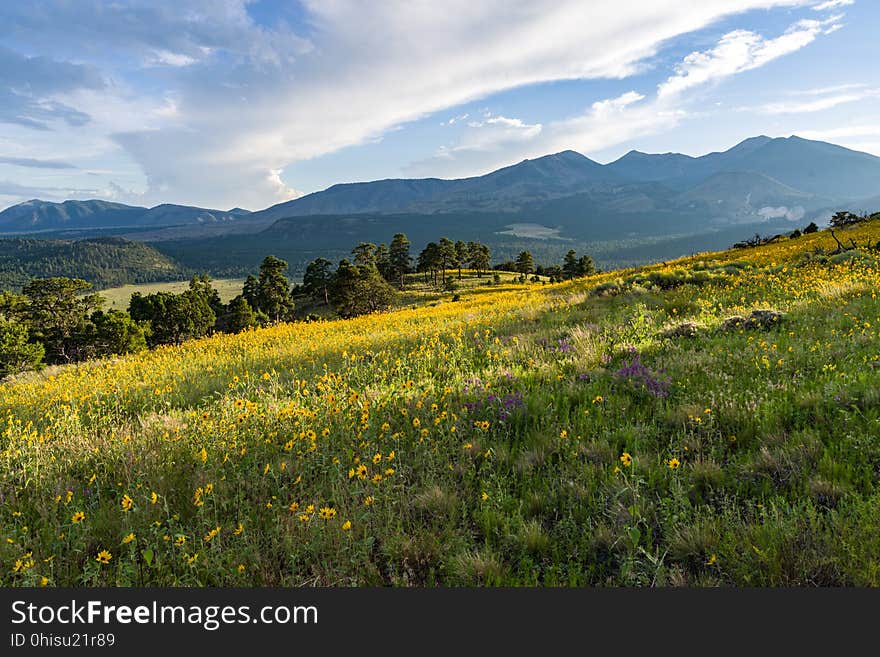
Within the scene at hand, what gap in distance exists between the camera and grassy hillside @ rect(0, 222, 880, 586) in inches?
118

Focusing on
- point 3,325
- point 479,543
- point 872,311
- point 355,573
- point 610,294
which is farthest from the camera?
point 3,325

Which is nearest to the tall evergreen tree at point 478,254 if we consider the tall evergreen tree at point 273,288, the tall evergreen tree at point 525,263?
the tall evergreen tree at point 525,263

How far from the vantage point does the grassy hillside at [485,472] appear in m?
2.99

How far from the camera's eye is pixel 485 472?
13.8 ft

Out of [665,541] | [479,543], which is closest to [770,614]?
[665,541]

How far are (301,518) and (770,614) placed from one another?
3257 mm

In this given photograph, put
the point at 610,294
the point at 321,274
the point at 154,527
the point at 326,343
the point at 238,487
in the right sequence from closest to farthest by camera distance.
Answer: the point at 154,527 < the point at 238,487 < the point at 326,343 < the point at 610,294 < the point at 321,274

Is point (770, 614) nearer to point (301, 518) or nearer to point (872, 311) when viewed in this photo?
point (301, 518)

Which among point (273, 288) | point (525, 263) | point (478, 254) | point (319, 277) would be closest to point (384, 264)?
point (319, 277)

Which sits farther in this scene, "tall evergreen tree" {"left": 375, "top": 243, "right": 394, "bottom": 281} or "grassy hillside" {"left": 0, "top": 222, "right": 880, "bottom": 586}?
"tall evergreen tree" {"left": 375, "top": 243, "right": 394, "bottom": 281}

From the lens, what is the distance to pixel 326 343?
37.2ft

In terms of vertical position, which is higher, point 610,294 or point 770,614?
point 610,294

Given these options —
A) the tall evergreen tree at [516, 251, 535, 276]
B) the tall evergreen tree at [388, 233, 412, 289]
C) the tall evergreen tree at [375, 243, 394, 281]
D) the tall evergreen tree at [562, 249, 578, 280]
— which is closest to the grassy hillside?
the tall evergreen tree at [388, 233, 412, 289]

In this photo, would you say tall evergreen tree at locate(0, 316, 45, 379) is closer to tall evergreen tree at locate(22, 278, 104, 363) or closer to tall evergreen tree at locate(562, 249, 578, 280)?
tall evergreen tree at locate(22, 278, 104, 363)
